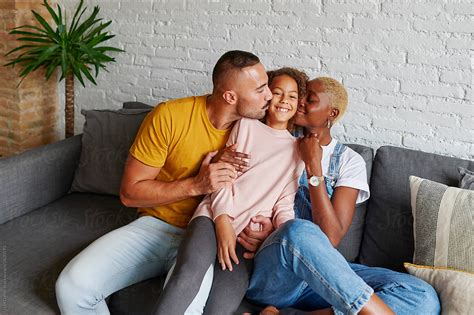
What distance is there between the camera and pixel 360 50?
2.21m

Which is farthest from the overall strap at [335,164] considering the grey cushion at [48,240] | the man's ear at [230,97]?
the grey cushion at [48,240]

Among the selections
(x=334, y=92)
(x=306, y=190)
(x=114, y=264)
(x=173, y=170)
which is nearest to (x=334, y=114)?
(x=334, y=92)

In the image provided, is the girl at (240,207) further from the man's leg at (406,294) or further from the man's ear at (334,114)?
the man's leg at (406,294)

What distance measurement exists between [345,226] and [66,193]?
141 cm

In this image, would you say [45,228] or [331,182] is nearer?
[331,182]

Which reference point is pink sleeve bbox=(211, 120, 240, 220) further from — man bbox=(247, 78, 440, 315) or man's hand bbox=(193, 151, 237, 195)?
man bbox=(247, 78, 440, 315)

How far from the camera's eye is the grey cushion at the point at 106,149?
2.35 m

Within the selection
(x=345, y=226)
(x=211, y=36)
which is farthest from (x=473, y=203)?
(x=211, y=36)

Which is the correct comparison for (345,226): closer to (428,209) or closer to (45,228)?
(428,209)

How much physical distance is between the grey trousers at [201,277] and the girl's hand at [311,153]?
14.7 inches

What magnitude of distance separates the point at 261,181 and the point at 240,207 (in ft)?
0.39

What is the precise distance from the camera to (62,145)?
7.86ft

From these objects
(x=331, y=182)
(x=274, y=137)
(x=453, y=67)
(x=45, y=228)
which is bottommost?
(x=45, y=228)

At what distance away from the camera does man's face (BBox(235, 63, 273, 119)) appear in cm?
177
